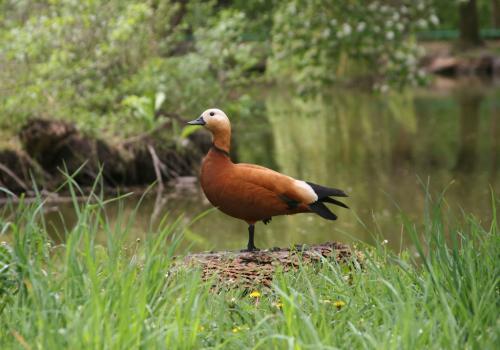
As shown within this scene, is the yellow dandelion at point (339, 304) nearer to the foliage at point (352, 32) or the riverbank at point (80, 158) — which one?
the riverbank at point (80, 158)

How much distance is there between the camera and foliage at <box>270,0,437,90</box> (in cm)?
1567

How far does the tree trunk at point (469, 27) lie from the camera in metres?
37.6

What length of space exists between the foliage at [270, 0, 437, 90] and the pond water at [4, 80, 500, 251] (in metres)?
1.15

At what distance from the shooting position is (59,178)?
40.8ft

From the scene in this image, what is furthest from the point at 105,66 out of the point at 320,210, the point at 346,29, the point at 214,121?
the point at 320,210

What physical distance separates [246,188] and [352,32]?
10920 mm

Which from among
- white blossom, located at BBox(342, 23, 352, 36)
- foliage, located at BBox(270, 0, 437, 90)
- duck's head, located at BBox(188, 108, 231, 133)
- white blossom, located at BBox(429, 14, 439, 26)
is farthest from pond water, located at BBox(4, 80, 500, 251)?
white blossom, located at BBox(429, 14, 439, 26)

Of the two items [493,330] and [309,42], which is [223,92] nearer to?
[309,42]

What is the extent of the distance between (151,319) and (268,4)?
14828mm

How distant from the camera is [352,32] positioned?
15.6 meters

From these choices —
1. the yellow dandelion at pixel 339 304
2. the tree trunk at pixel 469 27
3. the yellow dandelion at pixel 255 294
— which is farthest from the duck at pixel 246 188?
the tree trunk at pixel 469 27

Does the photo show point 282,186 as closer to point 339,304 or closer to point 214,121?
point 214,121

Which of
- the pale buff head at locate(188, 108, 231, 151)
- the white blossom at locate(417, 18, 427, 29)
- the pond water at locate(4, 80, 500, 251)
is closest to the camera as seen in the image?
the pale buff head at locate(188, 108, 231, 151)

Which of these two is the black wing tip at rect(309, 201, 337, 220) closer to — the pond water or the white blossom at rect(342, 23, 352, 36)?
the pond water
